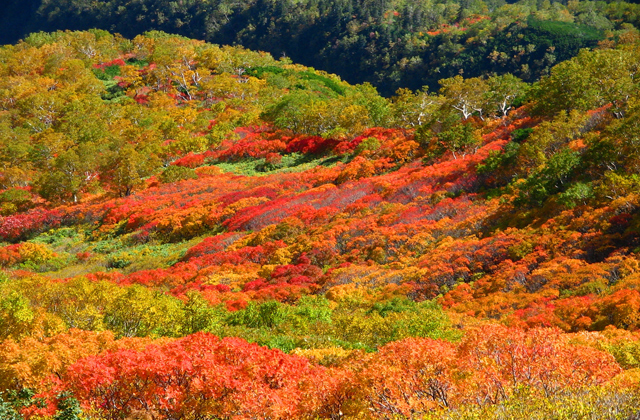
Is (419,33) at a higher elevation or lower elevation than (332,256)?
lower

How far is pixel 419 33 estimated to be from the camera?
440 ft

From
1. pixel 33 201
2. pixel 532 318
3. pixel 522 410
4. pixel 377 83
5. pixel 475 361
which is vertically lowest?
pixel 377 83

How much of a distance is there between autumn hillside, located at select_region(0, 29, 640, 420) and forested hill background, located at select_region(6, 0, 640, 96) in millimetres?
66715

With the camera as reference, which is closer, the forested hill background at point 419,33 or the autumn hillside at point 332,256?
the autumn hillside at point 332,256

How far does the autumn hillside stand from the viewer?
1005 centimetres

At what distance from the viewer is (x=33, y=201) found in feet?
171

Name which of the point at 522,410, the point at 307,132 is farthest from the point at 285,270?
the point at 307,132

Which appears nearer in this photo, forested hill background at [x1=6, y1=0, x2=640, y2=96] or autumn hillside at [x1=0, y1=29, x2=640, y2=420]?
autumn hillside at [x1=0, y1=29, x2=640, y2=420]

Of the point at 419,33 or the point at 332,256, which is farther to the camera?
the point at 419,33

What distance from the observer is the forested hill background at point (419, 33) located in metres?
110

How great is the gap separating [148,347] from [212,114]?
60067mm

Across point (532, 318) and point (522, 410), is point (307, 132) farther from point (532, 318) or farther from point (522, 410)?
point (522, 410)

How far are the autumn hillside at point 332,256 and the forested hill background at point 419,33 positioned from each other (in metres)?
66.7

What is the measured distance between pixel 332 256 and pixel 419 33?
119350 millimetres
